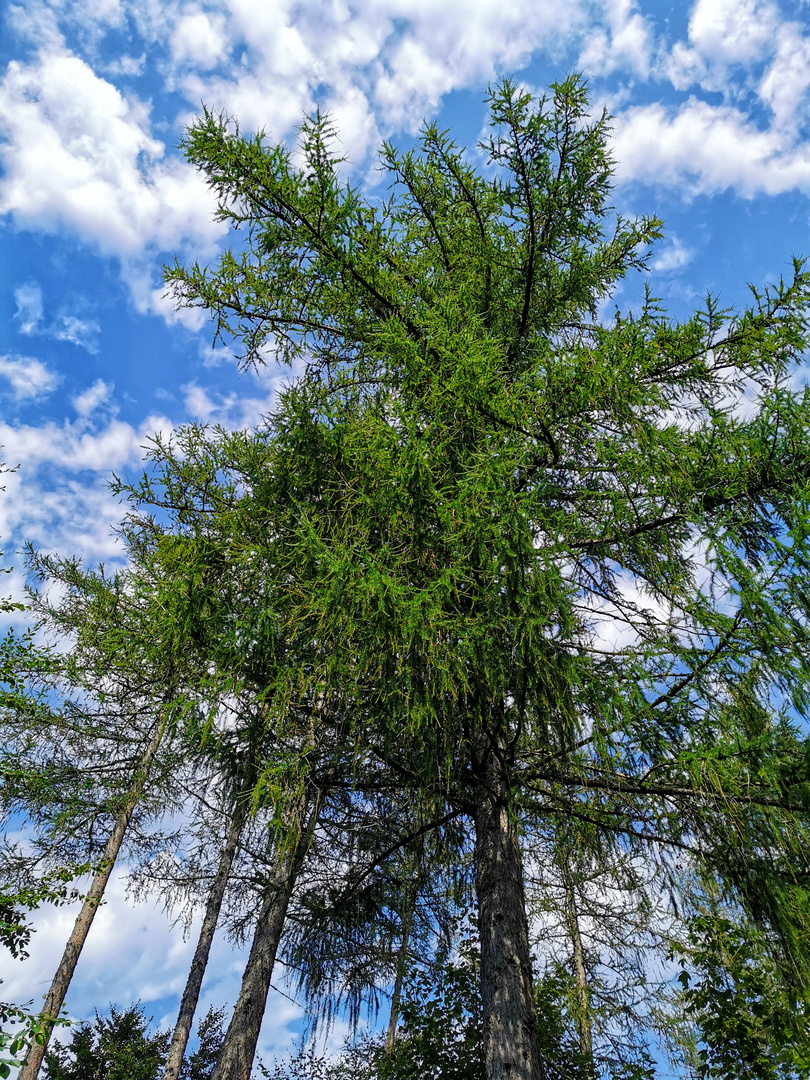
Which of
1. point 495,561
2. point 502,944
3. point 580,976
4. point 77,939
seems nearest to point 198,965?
point 77,939

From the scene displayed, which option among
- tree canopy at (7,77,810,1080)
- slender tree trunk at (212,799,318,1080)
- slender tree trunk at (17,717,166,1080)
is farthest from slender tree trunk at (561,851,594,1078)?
slender tree trunk at (17,717,166,1080)

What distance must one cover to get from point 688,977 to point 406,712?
4.07 meters

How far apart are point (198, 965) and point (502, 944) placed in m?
8.21

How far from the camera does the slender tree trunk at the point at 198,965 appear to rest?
31.2ft

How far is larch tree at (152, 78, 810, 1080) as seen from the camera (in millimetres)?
3740

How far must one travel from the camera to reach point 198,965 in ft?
33.6

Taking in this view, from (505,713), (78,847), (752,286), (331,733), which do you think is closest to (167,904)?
(78,847)

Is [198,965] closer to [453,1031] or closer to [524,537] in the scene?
[453,1031]

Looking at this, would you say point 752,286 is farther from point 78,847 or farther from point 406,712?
point 78,847

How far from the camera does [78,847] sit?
35.0 ft

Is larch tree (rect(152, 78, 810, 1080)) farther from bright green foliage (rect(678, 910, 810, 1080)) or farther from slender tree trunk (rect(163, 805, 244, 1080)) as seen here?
slender tree trunk (rect(163, 805, 244, 1080))

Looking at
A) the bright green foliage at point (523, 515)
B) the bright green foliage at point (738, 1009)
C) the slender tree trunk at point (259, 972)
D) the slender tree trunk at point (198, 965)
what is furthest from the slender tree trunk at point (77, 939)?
the bright green foliage at point (738, 1009)

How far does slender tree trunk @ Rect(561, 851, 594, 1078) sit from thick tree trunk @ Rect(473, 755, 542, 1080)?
749mm

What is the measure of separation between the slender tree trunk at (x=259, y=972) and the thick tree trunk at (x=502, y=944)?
5.76 ft
